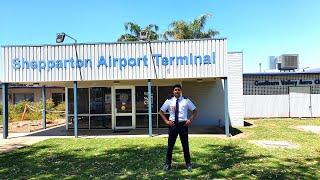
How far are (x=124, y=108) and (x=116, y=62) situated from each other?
12.6 ft

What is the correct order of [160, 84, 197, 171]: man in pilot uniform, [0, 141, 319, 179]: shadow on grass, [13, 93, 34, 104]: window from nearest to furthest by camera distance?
[160, 84, 197, 171]: man in pilot uniform
[0, 141, 319, 179]: shadow on grass
[13, 93, 34, 104]: window

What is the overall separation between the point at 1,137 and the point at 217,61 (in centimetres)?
1038

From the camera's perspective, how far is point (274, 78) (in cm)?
3000

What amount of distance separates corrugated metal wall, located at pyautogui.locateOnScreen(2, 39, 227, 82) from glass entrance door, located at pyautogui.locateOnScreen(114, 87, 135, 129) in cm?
332

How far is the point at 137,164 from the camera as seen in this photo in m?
11.2

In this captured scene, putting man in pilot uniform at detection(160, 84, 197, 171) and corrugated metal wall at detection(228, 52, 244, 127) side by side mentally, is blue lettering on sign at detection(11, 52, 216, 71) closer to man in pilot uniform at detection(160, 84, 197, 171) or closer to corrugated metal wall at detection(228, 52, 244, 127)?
corrugated metal wall at detection(228, 52, 244, 127)

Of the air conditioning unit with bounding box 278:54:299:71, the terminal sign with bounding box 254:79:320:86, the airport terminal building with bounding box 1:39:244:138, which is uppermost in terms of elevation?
the air conditioning unit with bounding box 278:54:299:71

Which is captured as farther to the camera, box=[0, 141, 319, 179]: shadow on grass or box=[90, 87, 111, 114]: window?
box=[90, 87, 111, 114]: window

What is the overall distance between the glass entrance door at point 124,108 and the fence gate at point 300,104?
535 inches

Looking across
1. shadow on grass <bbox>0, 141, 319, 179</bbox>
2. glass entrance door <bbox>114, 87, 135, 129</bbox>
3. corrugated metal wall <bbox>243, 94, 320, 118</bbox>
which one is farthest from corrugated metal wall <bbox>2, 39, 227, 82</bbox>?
corrugated metal wall <bbox>243, 94, 320, 118</bbox>

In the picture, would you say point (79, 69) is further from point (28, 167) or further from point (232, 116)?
point (232, 116)

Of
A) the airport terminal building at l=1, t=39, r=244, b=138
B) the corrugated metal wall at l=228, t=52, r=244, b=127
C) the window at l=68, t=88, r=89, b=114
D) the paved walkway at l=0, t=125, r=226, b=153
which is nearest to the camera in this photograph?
the paved walkway at l=0, t=125, r=226, b=153

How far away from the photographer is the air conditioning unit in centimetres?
3253

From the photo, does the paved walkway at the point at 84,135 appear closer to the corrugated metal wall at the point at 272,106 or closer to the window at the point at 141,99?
the window at the point at 141,99
